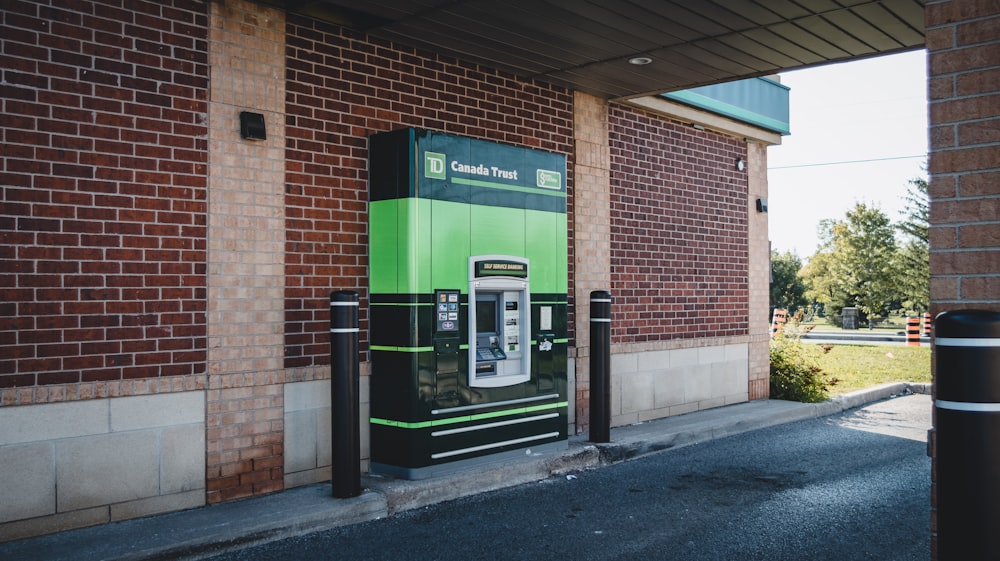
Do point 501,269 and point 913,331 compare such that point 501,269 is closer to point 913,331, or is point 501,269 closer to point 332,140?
point 332,140

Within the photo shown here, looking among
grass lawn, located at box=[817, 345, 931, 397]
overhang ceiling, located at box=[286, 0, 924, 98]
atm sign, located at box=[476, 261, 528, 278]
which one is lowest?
grass lawn, located at box=[817, 345, 931, 397]

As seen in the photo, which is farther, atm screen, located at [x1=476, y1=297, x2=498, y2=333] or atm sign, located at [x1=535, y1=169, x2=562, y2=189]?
atm sign, located at [x1=535, y1=169, x2=562, y2=189]

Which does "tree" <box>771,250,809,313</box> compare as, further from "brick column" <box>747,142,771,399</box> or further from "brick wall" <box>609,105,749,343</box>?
"brick wall" <box>609,105,749,343</box>

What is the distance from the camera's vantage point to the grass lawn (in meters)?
14.0

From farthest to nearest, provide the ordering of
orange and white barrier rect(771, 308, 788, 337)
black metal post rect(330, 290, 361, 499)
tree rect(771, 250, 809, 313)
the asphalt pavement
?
tree rect(771, 250, 809, 313) < orange and white barrier rect(771, 308, 788, 337) < black metal post rect(330, 290, 361, 499) < the asphalt pavement

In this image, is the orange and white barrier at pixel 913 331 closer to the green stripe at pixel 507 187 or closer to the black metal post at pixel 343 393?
the green stripe at pixel 507 187

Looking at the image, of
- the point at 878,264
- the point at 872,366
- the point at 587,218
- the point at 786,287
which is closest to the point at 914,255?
the point at 878,264

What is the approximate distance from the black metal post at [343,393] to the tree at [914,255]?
47885mm

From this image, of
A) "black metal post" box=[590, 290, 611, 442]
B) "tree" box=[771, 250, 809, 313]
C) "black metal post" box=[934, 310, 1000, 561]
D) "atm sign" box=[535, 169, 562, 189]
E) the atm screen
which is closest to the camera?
"black metal post" box=[934, 310, 1000, 561]

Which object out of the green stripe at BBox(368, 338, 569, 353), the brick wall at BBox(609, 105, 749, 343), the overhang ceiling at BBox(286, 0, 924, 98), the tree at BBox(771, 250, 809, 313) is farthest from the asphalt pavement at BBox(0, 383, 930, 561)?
the tree at BBox(771, 250, 809, 313)

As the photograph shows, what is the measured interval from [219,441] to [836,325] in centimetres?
4993

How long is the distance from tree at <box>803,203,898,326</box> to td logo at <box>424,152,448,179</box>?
49182 mm

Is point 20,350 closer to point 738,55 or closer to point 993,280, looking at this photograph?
point 993,280

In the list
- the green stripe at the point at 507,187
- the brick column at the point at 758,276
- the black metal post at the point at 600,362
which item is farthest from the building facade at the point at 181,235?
the brick column at the point at 758,276
